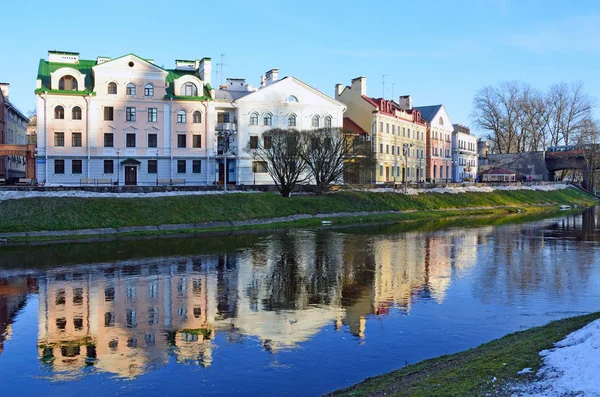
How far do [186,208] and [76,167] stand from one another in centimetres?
1782

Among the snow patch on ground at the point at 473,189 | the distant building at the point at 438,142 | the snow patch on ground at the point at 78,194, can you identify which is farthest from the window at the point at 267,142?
the distant building at the point at 438,142

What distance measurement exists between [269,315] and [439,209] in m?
48.6

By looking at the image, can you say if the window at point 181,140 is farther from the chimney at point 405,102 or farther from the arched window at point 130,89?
the chimney at point 405,102

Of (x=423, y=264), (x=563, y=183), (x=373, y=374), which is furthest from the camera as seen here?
(x=563, y=183)

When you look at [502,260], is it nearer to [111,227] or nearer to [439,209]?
[111,227]

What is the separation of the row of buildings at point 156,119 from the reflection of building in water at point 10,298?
28.1 metres

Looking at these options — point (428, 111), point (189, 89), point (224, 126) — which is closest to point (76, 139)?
point (189, 89)

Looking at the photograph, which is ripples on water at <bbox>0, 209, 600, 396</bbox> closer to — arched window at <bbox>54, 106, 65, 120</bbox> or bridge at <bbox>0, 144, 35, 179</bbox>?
bridge at <bbox>0, 144, 35, 179</bbox>

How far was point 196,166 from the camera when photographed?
59750 mm

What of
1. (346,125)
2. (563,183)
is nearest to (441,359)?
(346,125)

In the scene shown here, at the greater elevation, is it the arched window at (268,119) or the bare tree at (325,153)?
the arched window at (268,119)

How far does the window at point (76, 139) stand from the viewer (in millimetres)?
54906

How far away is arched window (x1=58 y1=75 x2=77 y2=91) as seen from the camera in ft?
178

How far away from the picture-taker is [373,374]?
12031mm
